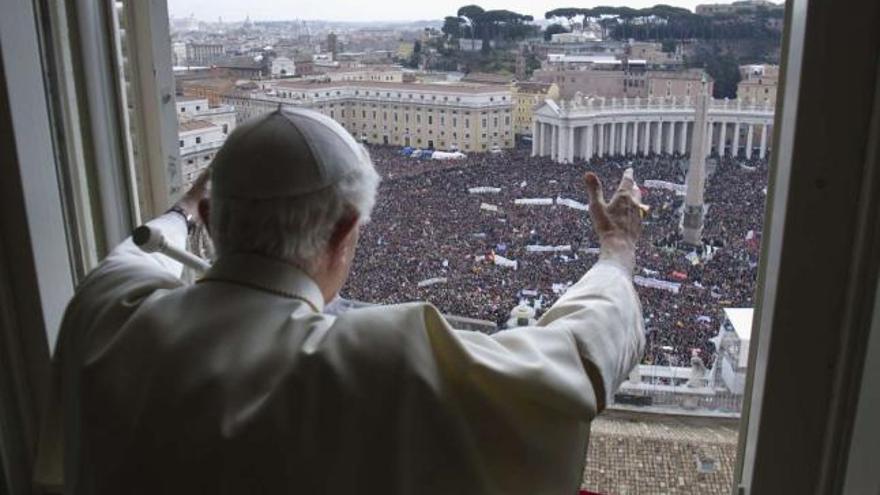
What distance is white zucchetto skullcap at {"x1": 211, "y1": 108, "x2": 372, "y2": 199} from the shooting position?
841mm

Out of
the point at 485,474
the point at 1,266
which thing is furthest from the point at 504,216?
the point at 1,266

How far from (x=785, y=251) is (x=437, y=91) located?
0.79 meters

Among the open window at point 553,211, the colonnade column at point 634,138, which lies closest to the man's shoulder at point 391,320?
the open window at point 553,211

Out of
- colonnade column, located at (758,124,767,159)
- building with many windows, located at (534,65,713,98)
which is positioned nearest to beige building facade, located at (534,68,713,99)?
building with many windows, located at (534,65,713,98)

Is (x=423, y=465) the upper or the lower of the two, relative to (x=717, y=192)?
lower

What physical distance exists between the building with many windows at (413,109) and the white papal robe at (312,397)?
26.4 inches

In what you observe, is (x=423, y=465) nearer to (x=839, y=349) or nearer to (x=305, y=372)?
(x=305, y=372)

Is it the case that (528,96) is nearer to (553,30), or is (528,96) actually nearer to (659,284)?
(553,30)

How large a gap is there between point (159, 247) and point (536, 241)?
66 centimetres

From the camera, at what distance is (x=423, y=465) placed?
0.77 meters

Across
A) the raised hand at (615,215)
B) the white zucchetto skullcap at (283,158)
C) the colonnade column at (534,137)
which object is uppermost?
the white zucchetto skullcap at (283,158)

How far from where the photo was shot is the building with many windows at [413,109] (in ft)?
4.78

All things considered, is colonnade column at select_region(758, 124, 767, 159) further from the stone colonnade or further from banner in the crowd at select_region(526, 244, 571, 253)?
banner in the crowd at select_region(526, 244, 571, 253)

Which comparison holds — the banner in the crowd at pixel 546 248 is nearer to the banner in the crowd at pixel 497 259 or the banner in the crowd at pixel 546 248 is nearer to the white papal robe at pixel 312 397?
the banner in the crowd at pixel 497 259
